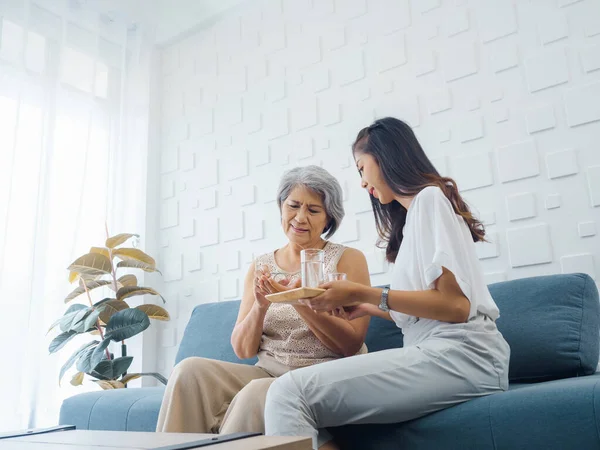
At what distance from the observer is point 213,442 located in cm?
103

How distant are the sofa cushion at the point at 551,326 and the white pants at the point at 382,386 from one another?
0.45 m

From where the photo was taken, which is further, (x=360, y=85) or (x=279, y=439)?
(x=360, y=85)

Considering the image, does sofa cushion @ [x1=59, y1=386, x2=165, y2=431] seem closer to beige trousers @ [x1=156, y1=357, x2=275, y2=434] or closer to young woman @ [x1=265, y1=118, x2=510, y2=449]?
beige trousers @ [x1=156, y1=357, x2=275, y2=434]

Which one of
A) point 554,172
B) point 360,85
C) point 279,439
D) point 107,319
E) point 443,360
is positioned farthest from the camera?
point 107,319

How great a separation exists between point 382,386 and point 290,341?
628 millimetres

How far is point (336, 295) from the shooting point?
1.40 m

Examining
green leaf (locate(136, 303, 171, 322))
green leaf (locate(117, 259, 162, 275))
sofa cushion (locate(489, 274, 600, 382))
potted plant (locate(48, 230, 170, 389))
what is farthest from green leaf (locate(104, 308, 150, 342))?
sofa cushion (locate(489, 274, 600, 382))

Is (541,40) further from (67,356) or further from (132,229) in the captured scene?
(67,356)

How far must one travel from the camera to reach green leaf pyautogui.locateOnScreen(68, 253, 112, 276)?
3170 millimetres

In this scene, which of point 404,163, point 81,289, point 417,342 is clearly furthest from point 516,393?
point 81,289

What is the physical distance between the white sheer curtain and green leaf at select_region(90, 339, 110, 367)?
15.4 inches

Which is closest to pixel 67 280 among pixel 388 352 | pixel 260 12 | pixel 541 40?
pixel 260 12

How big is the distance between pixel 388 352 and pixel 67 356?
2545 mm

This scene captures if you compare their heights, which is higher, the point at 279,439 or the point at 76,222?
the point at 76,222
